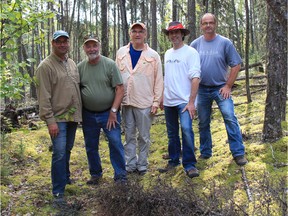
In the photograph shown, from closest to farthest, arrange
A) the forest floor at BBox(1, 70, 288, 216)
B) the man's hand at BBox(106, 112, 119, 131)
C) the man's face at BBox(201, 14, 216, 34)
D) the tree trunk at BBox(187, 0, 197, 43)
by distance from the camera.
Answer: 1. the forest floor at BBox(1, 70, 288, 216)
2. the man's hand at BBox(106, 112, 119, 131)
3. the man's face at BBox(201, 14, 216, 34)
4. the tree trunk at BBox(187, 0, 197, 43)

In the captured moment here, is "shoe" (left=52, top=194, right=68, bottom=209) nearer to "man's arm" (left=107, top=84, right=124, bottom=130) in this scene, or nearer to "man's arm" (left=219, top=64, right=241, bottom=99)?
"man's arm" (left=107, top=84, right=124, bottom=130)

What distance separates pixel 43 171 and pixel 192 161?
2.95 meters

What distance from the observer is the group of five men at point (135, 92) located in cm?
462

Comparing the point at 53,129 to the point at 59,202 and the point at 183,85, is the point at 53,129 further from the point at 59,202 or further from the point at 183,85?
the point at 183,85

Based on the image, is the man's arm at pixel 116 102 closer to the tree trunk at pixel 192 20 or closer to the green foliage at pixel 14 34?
the green foliage at pixel 14 34

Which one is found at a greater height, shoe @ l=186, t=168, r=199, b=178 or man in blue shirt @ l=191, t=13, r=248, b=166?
man in blue shirt @ l=191, t=13, r=248, b=166

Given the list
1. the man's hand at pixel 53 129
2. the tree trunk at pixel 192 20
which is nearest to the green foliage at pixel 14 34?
the man's hand at pixel 53 129

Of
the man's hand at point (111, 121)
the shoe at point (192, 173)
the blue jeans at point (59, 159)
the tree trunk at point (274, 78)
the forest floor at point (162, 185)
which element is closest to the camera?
the forest floor at point (162, 185)

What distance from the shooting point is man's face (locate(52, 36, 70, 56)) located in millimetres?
4613

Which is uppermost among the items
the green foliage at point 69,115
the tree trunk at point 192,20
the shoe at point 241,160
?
the tree trunk at point 192,20

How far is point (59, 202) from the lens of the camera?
4.51 meters

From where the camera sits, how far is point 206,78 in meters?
5.20

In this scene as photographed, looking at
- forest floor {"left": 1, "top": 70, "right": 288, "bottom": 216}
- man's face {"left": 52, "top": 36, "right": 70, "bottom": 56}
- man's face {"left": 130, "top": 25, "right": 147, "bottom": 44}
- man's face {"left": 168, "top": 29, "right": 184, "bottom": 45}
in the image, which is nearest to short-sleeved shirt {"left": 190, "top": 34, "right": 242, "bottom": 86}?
man's face {"left": 168, "top": 29, "right": 184, "bottom": 45}

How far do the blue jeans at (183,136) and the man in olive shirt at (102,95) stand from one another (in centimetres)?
90
